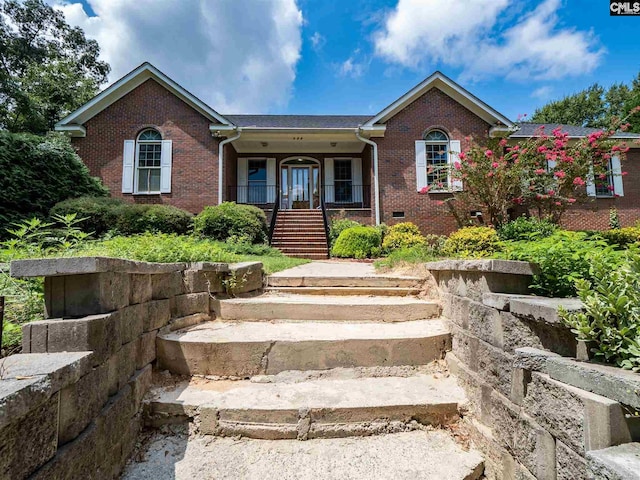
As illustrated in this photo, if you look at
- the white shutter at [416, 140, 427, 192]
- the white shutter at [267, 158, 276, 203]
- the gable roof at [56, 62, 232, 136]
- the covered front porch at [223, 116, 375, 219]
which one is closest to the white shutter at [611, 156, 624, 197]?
the white shutter at [416, 140, 427, 192]

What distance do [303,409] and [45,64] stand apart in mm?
25466

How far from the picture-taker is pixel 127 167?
1042cm

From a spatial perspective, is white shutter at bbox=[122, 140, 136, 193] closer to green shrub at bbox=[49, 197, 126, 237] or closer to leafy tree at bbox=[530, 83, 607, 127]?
green shrub at bbox=[49, 197, 126, 237]

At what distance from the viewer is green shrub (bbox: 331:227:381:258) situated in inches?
340

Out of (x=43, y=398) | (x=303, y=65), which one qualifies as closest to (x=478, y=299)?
(x=43, y=398)

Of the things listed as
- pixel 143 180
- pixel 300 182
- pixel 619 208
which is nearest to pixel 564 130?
pixel 619 208

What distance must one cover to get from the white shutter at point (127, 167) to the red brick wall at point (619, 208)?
47.7 ft

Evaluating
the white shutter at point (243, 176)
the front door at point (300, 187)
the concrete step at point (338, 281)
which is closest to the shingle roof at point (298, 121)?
the white shutter at point (243, 176)

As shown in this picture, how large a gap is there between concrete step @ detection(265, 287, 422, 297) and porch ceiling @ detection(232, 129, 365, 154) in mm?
8050

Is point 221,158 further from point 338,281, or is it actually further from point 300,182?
point 338,281

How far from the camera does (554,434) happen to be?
1361 mm

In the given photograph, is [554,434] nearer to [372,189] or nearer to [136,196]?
[372,189]

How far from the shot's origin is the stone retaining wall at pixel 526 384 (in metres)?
1.14

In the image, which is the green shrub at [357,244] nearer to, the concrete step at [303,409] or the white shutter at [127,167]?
the concrete step at [303,409]
